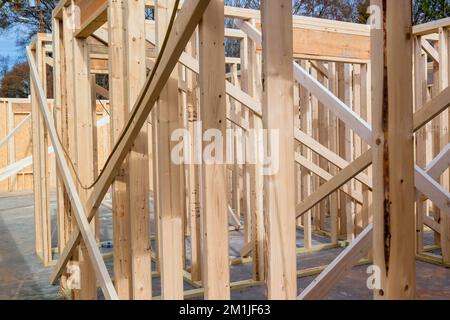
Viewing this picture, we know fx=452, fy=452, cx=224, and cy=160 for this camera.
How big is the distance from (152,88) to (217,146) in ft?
2.02

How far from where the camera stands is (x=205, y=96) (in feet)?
7.39

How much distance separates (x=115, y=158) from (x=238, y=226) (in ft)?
17.9

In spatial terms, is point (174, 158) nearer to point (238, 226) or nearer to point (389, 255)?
point (389, 255)

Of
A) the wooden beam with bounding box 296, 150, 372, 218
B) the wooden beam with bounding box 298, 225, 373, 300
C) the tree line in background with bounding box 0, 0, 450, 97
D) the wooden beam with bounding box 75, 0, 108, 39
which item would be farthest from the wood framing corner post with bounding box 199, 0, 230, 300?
the tree line in background with bounding box 0, 0, 450, 97

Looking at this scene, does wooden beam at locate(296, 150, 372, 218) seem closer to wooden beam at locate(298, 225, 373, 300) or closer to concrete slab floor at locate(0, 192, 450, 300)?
wooden beam at locate(298, 225, 373, 300)

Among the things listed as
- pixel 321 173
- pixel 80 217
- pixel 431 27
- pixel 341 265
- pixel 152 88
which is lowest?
pixel 341 265

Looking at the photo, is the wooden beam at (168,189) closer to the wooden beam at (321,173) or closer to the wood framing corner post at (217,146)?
the wood framing corner post at (217,146)

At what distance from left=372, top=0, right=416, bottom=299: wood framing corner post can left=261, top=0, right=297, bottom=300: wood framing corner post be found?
0.40 meters

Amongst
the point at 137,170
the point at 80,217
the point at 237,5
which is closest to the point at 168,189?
the point at 137,170

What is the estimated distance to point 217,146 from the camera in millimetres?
2252

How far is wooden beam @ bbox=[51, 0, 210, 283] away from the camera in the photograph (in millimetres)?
2178

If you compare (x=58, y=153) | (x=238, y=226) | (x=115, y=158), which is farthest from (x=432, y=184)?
(x=238, y=226)

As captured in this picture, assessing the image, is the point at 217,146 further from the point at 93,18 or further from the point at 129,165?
the point at 93,18

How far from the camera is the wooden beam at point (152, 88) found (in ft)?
7.14
